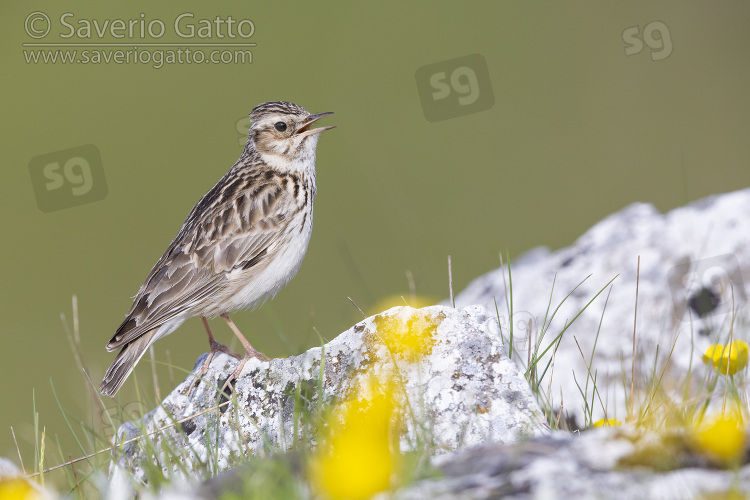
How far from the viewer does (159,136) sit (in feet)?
78.5

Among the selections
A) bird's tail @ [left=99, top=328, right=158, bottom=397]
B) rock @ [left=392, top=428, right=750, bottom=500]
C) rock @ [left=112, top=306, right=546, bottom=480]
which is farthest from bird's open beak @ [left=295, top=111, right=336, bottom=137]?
rock @ [left=392, top=428, right=750, bottom=500]

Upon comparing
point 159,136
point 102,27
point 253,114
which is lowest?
point 253,114

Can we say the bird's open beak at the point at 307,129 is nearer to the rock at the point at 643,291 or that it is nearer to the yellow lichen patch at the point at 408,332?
the rock at the point at 643,291

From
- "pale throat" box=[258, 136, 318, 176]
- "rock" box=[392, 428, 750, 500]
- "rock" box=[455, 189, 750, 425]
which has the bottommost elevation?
"rock" box=[455, 189, 750, 425]

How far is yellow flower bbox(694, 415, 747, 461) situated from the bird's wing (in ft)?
15.4

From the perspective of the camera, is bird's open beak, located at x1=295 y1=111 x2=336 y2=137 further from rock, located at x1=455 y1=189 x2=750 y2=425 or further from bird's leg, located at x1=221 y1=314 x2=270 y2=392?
rock, located at x1=455 y1=189 x2=750 y2=425

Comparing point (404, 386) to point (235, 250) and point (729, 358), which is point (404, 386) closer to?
point (729, 358)

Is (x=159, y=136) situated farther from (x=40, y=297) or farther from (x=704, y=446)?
(x=704, y=446)

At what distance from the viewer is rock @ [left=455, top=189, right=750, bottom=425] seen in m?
6.46

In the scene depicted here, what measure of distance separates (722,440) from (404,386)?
80.6 inches

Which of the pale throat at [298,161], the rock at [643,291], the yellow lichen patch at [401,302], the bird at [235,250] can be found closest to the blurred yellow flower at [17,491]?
the yellow lichen patch at [401,302]

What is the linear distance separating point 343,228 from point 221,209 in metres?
13.6

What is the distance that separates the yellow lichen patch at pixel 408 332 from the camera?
434 cm

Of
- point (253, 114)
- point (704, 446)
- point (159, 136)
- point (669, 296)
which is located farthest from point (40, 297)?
point (704, 446)
